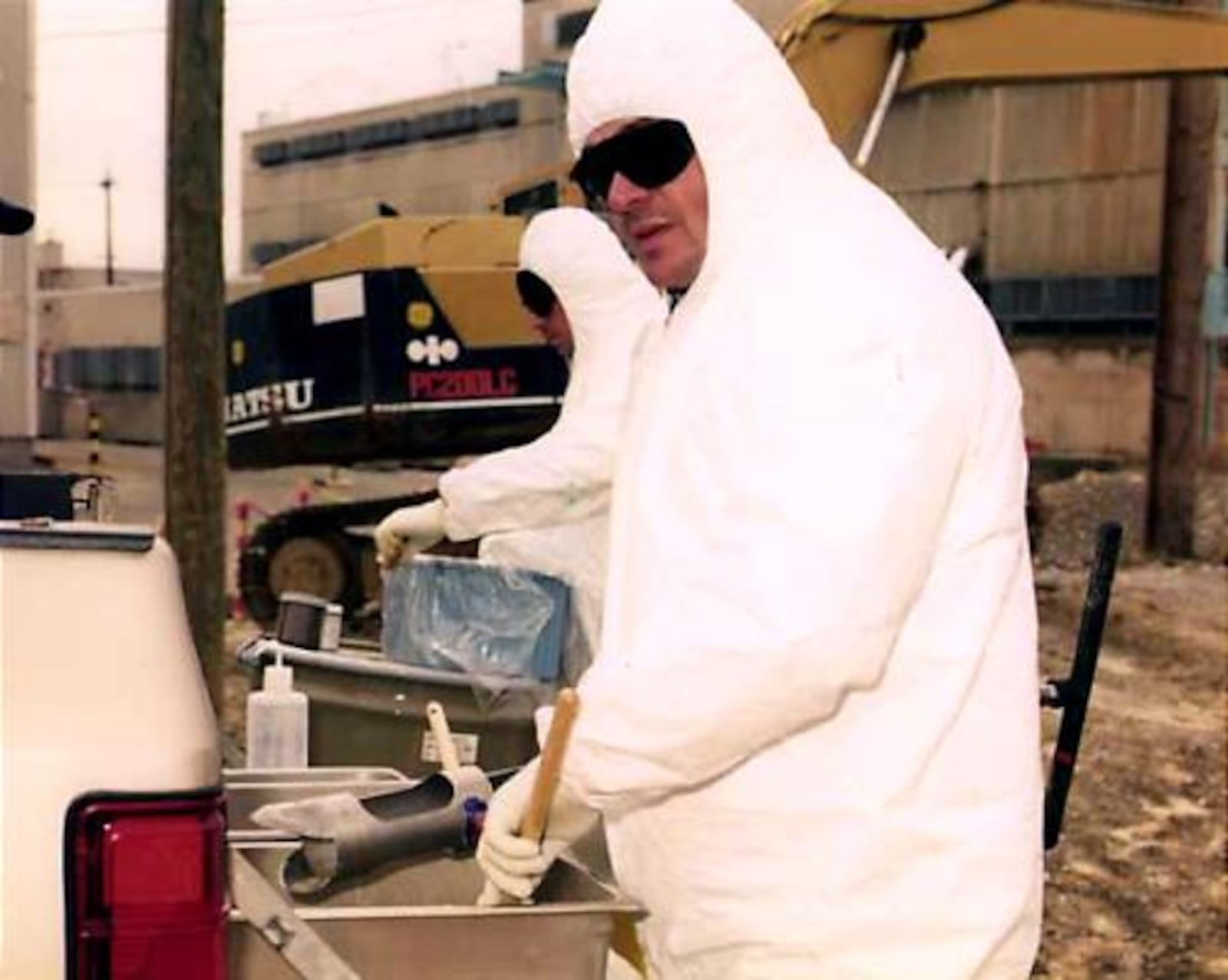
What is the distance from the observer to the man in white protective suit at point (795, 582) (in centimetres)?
205

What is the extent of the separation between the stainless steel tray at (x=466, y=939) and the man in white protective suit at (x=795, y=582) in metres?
0.06

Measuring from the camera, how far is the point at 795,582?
2.01 meters

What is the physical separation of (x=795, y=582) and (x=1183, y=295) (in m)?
13.8

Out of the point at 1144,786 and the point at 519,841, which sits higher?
the point at 519,841

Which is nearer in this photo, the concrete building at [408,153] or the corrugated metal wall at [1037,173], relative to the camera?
the corrugated metal wall at [1037,173]

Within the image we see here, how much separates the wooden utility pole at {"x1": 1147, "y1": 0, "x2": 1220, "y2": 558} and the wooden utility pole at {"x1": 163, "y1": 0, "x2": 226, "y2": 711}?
31.2 feet

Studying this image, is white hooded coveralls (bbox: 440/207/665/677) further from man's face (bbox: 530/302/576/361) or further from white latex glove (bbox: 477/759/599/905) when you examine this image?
white latex glove (bbox: 477/759/599/905)

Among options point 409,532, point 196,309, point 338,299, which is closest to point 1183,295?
point 338,299

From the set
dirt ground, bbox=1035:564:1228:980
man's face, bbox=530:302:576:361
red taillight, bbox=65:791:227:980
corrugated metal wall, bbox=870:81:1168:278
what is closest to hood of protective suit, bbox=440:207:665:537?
man's face, bbox=530:302:576:361

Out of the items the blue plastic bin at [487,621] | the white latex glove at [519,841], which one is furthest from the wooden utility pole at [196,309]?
the white latex glove at [519,841]

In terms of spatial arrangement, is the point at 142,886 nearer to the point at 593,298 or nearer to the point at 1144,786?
the point at 593,298

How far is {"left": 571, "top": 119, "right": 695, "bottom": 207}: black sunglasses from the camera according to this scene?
2.29m

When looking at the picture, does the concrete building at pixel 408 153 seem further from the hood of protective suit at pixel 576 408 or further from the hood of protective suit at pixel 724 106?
the hood of protective suit at pixel 724 106

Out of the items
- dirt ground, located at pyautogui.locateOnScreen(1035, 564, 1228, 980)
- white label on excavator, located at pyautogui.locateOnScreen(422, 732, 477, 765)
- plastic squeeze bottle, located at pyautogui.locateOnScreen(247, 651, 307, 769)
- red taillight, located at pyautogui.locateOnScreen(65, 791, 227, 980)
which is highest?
red taillight, located at pyautogui.locateOnScreen(65, 791, 227, 980)
